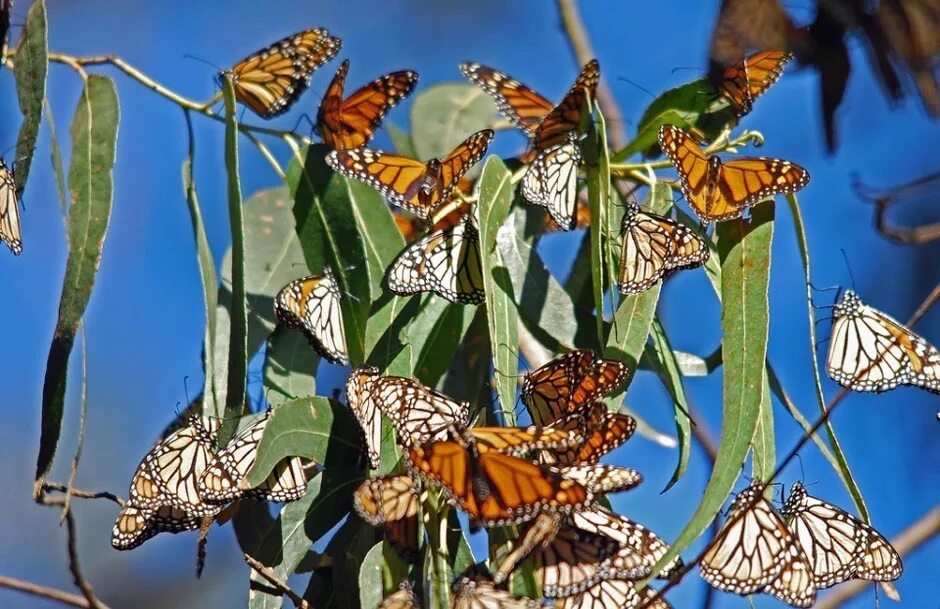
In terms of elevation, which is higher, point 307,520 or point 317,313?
point 317,313

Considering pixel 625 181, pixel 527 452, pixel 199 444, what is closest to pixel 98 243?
pixel 199 444

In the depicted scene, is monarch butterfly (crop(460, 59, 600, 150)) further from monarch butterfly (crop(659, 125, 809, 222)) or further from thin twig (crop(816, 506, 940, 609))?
thin twig (crop(816, 506, 940, 609))

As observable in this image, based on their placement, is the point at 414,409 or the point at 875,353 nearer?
the point at 414,409

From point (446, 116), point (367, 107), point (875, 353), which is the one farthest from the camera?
point (446, 116)

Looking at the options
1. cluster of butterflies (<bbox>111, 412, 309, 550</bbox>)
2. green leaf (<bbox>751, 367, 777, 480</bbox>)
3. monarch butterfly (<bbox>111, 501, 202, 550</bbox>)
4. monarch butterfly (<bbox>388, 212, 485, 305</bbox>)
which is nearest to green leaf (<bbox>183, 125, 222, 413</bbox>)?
cluster of butterflies (<bbox>111, 412, 309, 550</bbox>)

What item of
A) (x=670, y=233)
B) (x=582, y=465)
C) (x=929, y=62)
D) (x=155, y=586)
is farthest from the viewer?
(x=155, y=586)

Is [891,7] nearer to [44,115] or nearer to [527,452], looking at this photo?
[527,452]

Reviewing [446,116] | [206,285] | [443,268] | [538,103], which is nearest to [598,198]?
[443,268]

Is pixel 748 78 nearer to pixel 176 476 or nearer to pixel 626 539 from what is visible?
pixel 626 539
